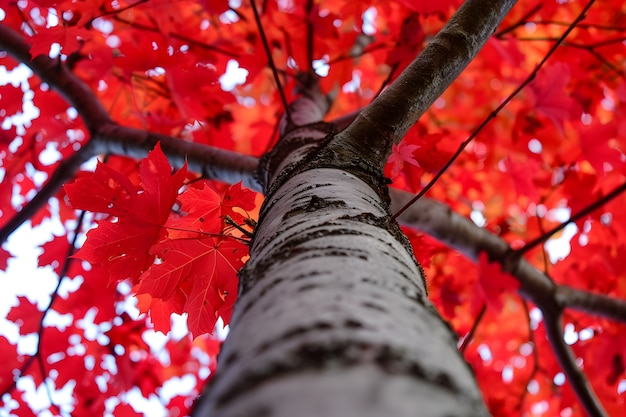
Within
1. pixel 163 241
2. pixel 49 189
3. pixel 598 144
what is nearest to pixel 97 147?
pixel 49 189

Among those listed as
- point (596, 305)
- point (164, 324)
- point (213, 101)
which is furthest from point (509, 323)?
point (164, 324)

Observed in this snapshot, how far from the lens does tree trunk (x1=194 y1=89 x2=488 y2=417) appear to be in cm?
44

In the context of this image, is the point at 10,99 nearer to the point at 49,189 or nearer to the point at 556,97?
the point at 49,189

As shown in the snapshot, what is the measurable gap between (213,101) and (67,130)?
0.89m

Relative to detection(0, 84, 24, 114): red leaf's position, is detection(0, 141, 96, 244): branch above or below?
below

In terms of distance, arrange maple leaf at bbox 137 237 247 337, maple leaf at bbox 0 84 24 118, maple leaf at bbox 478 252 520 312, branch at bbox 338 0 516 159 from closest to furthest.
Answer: branch at bbox 338 0 516 159, maple leaf at bbox 137 237 247 337, maple leaf at bbox 478 252 520 312, maple leaf at bbox 0 84 24 118

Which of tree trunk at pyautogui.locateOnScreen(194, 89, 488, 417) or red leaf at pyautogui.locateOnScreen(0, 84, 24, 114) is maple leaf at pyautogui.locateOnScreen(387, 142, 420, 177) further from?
red leaf at pyautogui.locateOnScreen(0, 84, 24, 114)

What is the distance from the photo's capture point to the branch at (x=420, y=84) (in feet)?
4.07

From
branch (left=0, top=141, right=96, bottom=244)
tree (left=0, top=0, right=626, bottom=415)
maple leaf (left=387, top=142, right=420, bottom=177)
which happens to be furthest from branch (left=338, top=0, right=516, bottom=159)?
branch (left=0, top=141, right=96, bottom=244)

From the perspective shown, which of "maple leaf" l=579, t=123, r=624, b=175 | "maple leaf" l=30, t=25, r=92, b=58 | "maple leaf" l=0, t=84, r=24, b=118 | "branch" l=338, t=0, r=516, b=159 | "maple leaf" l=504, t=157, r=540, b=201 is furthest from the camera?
"maple leaf" l=504, t=157, r=540, b=201

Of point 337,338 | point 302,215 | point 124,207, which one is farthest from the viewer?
point 124,207

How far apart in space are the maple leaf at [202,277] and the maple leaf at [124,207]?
10cm

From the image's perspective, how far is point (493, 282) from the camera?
7.01ft

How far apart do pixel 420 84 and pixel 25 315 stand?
2.37 metres
